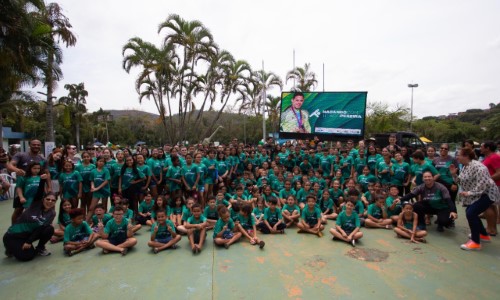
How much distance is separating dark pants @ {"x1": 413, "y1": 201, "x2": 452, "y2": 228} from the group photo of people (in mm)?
18

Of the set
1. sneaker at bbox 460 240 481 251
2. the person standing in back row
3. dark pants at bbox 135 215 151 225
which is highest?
the person standing in back row

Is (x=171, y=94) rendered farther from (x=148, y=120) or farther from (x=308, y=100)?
(x=148, y=120)

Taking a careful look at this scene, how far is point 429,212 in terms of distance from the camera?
5457 millimetres

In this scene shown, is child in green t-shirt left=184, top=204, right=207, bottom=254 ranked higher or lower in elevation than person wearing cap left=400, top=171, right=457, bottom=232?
lower

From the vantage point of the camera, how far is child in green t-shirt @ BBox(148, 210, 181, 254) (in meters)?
4.77

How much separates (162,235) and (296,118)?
33.9ft

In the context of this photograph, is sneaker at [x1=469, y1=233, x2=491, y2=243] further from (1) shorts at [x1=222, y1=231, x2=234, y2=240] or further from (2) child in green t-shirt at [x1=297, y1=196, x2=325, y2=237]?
(1) shorts at [x1=222, y1=231, x2=234, y2=240]

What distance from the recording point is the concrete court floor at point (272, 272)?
3381 millimetres

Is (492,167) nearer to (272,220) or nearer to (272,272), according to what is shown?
(272,220)

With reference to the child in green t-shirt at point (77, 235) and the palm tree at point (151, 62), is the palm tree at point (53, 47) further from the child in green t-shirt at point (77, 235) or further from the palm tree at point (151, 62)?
the child in green t-shirt at point (77, 235)

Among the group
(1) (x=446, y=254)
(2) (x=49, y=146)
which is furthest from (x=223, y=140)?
(1) (x=446, y=254)

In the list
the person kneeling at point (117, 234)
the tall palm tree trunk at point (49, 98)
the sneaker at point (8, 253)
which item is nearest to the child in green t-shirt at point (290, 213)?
the person kneeling at point (117, 234)

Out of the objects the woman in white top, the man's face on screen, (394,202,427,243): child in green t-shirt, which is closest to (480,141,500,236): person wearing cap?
the woman in white top

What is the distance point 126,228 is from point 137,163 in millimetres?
1952
